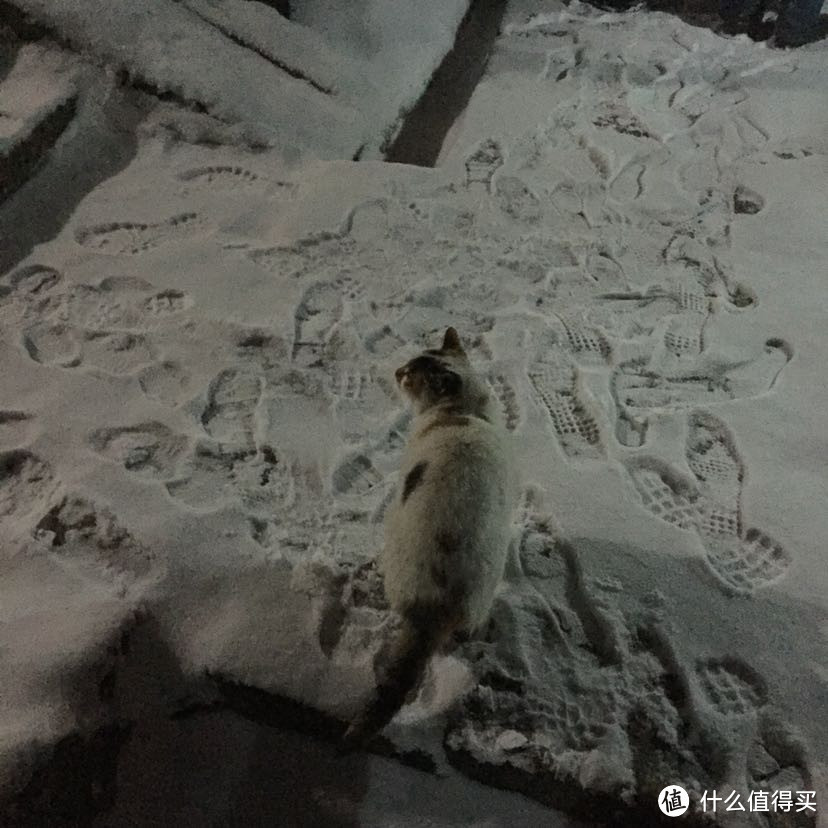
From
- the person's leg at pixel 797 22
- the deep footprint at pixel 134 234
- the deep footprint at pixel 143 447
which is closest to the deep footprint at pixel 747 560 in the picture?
the deep footprint at pixel 143 447

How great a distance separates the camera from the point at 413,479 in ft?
4.77

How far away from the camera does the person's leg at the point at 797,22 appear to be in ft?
12.5

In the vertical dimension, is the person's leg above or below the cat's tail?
above

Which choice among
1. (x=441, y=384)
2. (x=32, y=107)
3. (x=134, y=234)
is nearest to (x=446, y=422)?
(x=441, y=384)

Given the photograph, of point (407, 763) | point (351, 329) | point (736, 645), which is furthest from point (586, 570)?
point (351, 329)

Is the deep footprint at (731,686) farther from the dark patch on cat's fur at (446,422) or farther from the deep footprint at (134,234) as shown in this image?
the deep footprint at (134,234)

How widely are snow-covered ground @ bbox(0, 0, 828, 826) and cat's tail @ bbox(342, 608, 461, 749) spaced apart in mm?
150

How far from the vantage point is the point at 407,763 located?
1483 mm

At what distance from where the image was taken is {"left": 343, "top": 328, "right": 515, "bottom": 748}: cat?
4.25ft

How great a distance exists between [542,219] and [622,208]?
342 mm

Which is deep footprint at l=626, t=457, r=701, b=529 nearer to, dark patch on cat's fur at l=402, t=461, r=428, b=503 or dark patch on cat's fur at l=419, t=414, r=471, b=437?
dark patch on cat's fur at l=419, t=414, r=471, b=437

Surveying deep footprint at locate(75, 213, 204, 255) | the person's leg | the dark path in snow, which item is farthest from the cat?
the person's leg

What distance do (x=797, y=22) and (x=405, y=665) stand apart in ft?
13.8

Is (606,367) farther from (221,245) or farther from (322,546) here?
(221,245)
